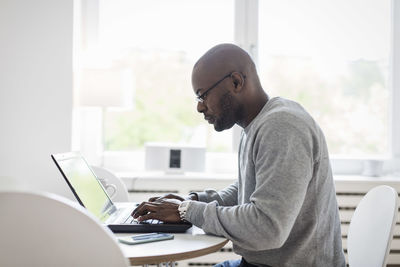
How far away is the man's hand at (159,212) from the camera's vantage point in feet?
4.37

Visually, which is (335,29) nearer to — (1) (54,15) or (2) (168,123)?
(2) (168,123)

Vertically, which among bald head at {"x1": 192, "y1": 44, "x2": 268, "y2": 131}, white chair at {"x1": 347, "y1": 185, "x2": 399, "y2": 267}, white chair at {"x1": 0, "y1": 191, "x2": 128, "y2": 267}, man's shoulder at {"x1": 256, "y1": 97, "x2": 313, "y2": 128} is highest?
bald head at {"x1": 192, "y1": 44, "x2": 268, "y2": 131}

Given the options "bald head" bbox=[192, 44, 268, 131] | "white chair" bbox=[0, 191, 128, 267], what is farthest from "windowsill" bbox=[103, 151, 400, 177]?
"white chair" bbox=[0, 191, 128, 267]

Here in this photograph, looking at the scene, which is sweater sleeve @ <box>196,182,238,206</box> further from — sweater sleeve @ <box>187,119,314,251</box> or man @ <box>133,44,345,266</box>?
sweater sleeve @ <box>187,119,314,251</box>

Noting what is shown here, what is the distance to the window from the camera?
3055mm

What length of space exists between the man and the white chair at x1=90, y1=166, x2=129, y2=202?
2.44ft

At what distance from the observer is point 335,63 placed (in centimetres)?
313

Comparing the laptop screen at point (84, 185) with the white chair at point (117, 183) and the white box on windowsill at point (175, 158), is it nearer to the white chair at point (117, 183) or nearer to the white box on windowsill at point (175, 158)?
the white chair at point (117, 183)

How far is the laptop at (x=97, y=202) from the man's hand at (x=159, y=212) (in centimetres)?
2

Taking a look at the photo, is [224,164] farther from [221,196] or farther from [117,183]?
[221,196]

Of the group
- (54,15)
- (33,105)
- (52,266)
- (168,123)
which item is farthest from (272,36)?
(52,266)

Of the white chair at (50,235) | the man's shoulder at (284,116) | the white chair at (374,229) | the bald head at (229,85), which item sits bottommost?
the white chair at (374,229)

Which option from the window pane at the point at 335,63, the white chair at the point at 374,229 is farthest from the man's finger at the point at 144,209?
the window pane at the point at 335,63

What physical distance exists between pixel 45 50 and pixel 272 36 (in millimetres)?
1584
